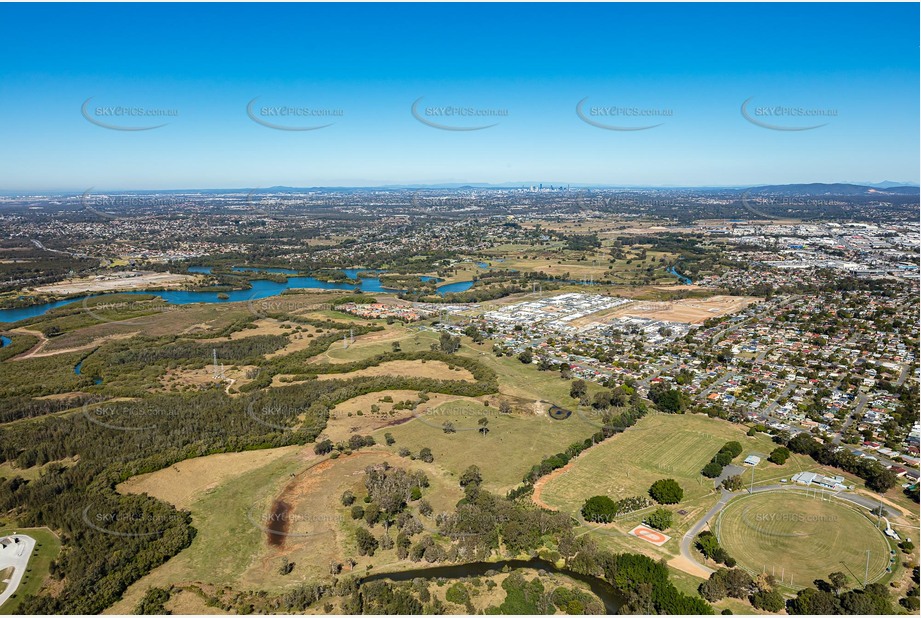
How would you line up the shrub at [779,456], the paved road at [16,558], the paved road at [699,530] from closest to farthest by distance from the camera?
1. the paved road at [16,558]
2. the paved road at [699,530]
3. the shrub at [779,456]

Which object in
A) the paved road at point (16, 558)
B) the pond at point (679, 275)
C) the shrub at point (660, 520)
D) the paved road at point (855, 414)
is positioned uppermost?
the shrub at point (660, 520)

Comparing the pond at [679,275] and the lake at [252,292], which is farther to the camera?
the pond at [679,275]

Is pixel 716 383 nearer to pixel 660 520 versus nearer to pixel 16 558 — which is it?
pixel 660 520

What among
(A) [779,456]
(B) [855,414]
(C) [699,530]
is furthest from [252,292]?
(B) [855,414]

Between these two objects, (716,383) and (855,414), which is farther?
(716,383)

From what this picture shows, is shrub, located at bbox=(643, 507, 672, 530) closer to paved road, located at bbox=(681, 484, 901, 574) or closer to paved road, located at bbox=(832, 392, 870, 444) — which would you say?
paved road, located at bbox=(681, 484, 901, 574)

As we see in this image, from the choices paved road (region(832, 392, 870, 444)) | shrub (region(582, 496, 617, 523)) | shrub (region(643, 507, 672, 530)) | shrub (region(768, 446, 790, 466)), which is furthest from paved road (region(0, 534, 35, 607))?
paved road (region(832, 392, 870, 444))

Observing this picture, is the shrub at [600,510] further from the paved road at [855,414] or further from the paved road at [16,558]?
the paved road at [16,558]

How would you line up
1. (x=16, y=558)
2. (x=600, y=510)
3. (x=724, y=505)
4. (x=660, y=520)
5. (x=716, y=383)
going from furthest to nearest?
(x=716, y=383), (x=724, y=505), (x=600, y=510), (x=660, y=520), (x=16, y=558)

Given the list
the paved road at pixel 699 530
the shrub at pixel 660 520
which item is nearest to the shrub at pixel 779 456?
the paved road at pixel 699 530
